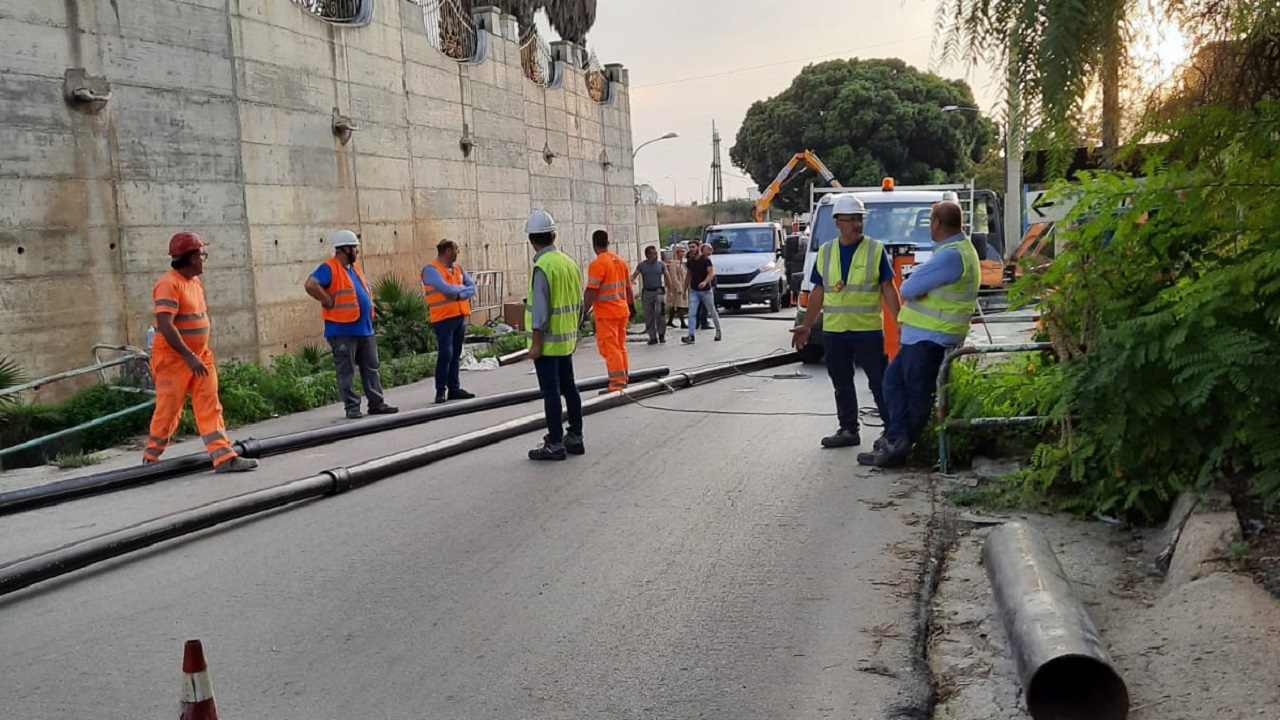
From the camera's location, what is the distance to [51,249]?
11867 mm

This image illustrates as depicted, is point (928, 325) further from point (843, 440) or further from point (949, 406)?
point (843, 440)

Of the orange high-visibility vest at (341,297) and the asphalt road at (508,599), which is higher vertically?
the orange high-visibility vest at (341,297)

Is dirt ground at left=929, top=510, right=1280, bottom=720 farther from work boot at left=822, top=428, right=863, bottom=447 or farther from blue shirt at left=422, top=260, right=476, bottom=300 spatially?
blue shirt at left=422, top=260, right=476, bottom=300

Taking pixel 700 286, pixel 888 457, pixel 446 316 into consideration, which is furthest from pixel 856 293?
pixel 700 286

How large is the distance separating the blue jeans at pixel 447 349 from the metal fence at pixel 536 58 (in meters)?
14.0

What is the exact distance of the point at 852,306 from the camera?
8.60 m

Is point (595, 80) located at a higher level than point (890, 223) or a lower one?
higher

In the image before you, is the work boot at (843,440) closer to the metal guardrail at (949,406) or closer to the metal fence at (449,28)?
the metal guardrail at (949,406)

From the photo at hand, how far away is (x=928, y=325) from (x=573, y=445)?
9.58ft

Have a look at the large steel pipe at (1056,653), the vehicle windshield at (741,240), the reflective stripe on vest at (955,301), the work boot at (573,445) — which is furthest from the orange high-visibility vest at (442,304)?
the vehicle windshield at (741,240)

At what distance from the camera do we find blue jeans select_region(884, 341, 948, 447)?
311 inches

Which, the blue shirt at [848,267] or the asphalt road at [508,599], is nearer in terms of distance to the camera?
the asphalt road at [508,599]

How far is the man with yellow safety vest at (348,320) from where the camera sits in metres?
11.3

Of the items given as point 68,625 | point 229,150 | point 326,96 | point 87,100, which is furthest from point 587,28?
point 68,625
